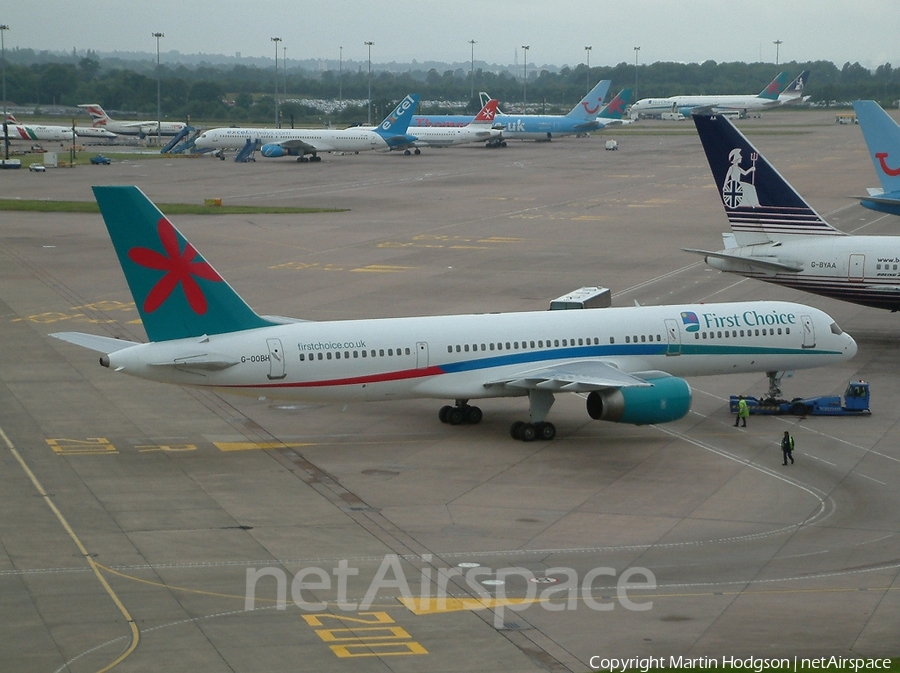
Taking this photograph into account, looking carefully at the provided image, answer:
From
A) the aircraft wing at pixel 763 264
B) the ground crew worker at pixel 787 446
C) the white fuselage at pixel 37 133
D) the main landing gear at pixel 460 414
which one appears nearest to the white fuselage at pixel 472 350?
the main landing gear at pixel 460 414

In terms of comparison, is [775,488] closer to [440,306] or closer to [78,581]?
[78,581]

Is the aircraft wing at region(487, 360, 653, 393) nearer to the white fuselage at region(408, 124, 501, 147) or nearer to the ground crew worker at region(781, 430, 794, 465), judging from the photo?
the ground crew worker at region(781, 430, 794, 465)

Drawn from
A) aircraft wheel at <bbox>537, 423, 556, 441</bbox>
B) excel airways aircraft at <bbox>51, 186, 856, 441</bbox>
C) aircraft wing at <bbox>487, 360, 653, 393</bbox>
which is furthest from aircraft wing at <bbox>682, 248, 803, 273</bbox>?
aircraft wheel at <bbox>537, 423, 556, 441</bbox>

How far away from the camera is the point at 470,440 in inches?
1550

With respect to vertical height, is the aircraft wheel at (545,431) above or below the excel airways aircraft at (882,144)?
below

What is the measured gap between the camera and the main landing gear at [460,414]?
41094 mm

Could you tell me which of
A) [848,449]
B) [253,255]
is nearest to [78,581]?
[848,449]

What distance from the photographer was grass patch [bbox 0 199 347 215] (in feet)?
323

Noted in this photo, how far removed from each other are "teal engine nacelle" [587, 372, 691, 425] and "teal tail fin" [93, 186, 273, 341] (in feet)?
39.7

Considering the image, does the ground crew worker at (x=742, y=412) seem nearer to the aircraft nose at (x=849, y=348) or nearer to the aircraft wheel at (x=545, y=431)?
the aircraft nose at (x=849, y=348)

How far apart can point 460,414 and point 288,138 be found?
119m

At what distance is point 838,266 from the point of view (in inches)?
2090

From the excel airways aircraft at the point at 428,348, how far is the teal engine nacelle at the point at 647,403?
4 centimetres

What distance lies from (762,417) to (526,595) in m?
19.2
